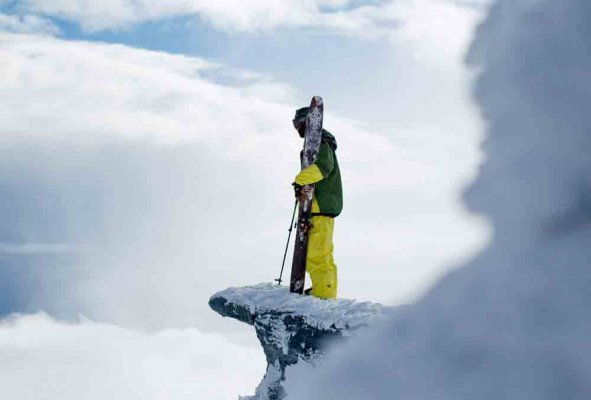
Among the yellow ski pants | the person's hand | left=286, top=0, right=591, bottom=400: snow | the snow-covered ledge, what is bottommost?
left=286, top=0, right=591, bottom=400: snow

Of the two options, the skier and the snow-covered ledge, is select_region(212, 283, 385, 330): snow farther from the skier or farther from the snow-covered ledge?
the skier

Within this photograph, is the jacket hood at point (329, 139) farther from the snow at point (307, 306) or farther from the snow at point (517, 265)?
the snow at point (517, 265)

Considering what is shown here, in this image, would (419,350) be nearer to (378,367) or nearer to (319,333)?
(378,367)

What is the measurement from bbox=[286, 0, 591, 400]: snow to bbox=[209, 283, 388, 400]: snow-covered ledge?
4694 millimetres

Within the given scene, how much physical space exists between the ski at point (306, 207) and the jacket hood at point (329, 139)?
0.18 m

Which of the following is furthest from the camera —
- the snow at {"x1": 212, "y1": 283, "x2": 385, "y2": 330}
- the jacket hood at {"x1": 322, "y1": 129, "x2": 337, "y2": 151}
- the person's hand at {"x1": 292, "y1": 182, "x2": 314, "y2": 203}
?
the jacket hood at {"x1": 322, "y1": 129, "x2": 337, "y2": 151}

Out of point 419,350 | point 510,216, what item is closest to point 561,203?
point 510,216

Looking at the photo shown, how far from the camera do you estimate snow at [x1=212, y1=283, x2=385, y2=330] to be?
6.67 m

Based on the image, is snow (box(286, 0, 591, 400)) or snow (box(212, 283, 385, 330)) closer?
snow (box(286, 0, 591, 400))

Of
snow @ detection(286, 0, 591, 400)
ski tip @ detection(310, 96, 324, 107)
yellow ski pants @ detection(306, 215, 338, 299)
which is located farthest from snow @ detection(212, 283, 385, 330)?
snow @ detection(286, 0, 591, 400)

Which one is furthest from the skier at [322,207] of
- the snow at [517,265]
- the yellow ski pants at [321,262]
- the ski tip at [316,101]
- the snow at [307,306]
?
the snow at [517,265]

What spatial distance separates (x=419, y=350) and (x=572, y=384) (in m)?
0.39

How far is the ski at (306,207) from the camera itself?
823cm

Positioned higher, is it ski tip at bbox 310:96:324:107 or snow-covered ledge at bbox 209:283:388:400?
ski tip at bbox 310:96:324:107
